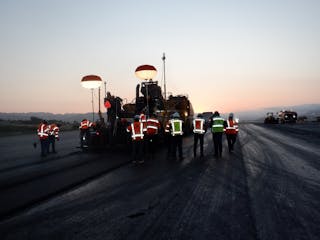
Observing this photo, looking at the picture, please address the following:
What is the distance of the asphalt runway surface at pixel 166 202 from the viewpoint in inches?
178

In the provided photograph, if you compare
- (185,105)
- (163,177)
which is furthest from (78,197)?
(185,105)

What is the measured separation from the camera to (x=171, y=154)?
13.6m

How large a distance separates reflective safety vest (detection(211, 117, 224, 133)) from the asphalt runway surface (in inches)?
105

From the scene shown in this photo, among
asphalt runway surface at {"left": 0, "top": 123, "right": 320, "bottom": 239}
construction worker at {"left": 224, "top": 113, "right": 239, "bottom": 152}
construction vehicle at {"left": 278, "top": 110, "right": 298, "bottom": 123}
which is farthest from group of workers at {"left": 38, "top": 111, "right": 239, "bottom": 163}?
construction vehicle at {"left": 278, "top": 110, "right": 298, "bottom": 123}

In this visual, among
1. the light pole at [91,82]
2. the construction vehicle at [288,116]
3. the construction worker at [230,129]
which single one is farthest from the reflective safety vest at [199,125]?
the construction vehicle at [288,116]

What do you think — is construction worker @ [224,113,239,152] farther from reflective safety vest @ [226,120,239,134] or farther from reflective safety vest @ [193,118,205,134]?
reflective safety vest @ [193,118,205,134]

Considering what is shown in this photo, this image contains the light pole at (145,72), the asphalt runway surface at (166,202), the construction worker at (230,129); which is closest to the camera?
the asphalt runway surface at (166,202)

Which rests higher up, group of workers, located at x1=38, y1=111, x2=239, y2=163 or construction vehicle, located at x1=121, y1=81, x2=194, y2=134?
construction vehicle, located at x1=121, y1=81, x2=194, y2=134

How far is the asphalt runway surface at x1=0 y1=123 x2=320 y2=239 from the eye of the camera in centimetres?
453

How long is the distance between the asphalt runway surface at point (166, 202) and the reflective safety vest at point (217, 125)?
2660mm

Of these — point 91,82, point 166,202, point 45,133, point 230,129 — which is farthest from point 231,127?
point 166,202

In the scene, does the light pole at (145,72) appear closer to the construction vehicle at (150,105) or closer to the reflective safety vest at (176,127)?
the construction vehicle at (150,105)

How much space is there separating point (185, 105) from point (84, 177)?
15039 millimetres

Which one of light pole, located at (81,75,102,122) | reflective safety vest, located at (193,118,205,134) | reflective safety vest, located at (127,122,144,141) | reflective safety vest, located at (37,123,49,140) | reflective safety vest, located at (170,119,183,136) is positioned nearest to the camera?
reflective safety vest, located at (127,122,144,141)
